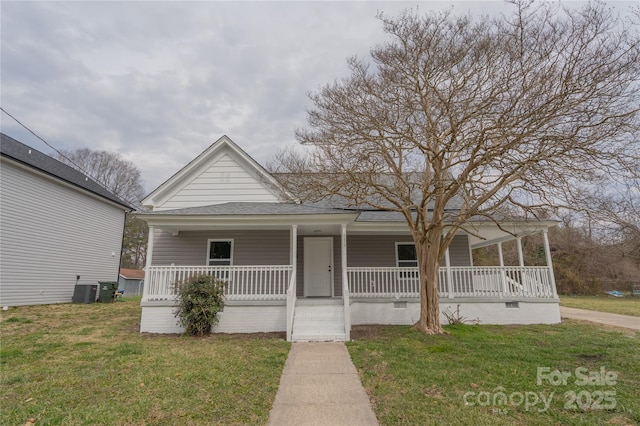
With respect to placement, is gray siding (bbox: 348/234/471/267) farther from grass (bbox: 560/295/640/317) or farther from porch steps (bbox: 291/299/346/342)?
grass (bbox: 560/295/640/317)

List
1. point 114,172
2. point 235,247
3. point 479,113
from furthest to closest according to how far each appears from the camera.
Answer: point 114,172 < point 235,247 < point 479,113

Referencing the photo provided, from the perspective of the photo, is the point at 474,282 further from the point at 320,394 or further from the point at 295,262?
the point at 320,394

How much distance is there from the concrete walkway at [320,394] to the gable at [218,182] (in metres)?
6.63

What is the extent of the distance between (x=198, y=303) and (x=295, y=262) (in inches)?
109

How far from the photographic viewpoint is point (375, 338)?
7.87 meters

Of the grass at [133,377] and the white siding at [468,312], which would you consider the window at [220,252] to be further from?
the white siding at [468,312]

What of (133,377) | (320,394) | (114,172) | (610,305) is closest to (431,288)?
(320,394)

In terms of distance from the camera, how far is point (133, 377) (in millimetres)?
4938

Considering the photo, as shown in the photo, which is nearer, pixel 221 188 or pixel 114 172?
pixel 221 188

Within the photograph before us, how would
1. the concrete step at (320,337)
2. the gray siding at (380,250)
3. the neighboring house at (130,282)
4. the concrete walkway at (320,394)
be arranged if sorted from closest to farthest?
1. the concrete walkway at (320,394)
2. the concrete step at (320,337)
3. the gray siding at (380,250)
4. the neighboring house at (130,282)

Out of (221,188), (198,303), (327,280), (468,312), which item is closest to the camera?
(198,303)

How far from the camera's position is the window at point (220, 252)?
11.6m

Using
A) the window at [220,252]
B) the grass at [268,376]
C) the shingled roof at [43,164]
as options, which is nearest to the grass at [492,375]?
the grass at [268,376]

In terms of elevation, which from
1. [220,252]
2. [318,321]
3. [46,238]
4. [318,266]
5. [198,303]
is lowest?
[318,321]
